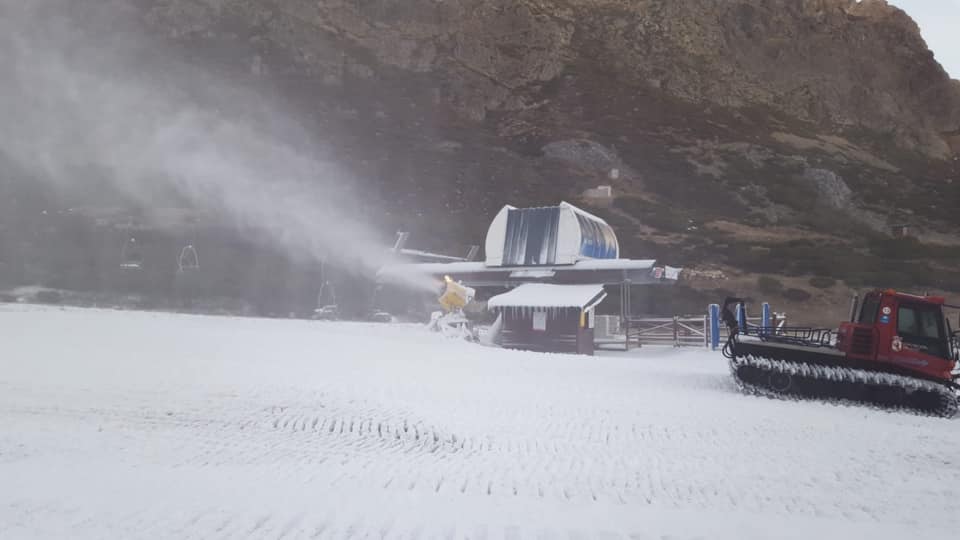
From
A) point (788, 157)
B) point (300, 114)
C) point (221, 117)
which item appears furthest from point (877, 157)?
point (221, 117)

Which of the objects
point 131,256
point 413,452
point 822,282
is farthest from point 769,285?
point 413,452

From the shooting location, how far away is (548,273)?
1048 inches

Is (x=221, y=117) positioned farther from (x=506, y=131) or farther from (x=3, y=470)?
(x=3, y=470)

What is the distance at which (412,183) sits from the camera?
6122cm

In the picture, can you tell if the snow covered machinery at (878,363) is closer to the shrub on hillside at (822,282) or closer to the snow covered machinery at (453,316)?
the snow covered machinery at (453,316)

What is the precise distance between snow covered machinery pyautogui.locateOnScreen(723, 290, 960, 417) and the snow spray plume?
22.2 meters

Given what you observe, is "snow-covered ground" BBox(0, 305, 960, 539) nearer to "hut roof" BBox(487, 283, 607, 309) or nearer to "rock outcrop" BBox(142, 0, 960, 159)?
"hut roof" BBox(487, 283, 607, 309)

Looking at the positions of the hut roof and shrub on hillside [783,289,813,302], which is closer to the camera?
the hut roof

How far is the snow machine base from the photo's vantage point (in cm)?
1305

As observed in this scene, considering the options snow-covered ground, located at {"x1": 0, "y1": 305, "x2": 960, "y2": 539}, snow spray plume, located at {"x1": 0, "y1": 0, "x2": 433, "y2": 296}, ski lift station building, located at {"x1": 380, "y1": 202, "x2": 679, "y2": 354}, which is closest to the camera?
snow-covered ground, located at {"x1": 0, "y1": 305, "x2": 960, "y2": 539}

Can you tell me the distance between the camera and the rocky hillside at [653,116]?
53.3 metres

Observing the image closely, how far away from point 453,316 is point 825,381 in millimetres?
13047

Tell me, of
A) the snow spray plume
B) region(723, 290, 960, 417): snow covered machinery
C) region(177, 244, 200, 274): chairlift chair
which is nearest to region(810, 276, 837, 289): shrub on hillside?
the snow spray plume

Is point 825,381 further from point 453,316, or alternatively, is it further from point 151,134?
point 151,134
